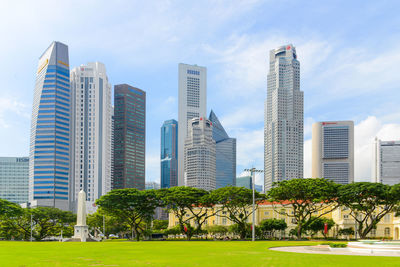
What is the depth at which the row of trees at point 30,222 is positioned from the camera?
91062 millimetres

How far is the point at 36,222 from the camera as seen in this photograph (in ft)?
336

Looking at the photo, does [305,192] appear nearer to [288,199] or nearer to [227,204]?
[288,199]

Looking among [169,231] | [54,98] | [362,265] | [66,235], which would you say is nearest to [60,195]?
[54,98]

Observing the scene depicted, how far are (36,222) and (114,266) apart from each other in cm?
8465

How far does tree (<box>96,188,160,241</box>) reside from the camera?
293 ft

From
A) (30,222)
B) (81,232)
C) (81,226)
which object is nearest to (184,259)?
(81,232)

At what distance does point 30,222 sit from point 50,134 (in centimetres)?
9622

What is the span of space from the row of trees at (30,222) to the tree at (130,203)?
17870 mm

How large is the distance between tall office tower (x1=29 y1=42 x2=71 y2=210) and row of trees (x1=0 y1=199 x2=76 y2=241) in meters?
85.5

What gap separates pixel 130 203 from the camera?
3575 inches

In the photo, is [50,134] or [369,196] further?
[50,134]

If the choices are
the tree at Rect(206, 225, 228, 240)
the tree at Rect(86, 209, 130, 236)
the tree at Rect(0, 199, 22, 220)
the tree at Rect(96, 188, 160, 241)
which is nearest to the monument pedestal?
the tree at Rect(96, 188, 160, 241)

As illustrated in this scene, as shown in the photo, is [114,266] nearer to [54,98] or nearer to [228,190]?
[228,190]

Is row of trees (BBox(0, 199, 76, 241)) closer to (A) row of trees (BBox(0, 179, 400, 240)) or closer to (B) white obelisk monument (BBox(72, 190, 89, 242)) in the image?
(A) row of trees (BBox(0, 179, 400, 240))
